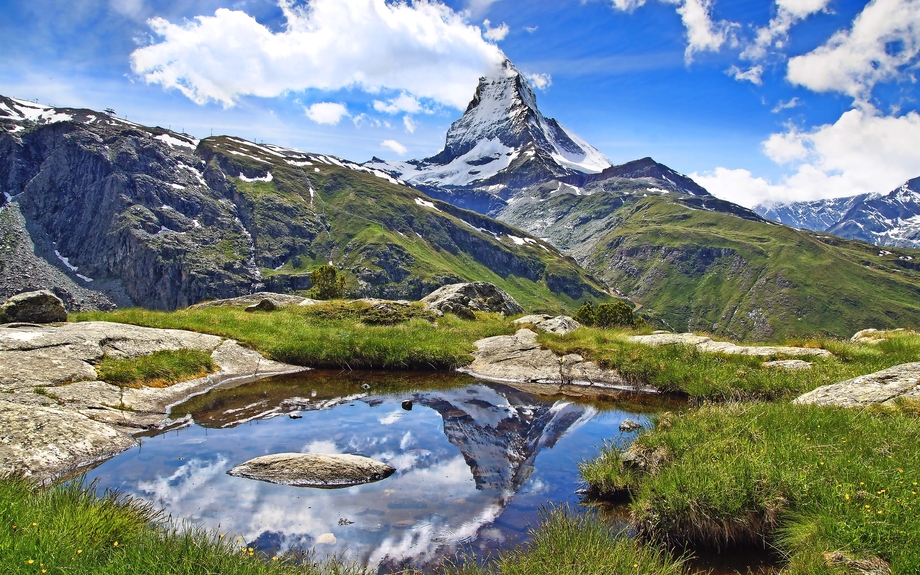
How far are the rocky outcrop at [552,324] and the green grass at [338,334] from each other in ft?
5.61

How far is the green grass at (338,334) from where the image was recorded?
78.1 ft

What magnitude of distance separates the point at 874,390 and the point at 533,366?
13043 millimetres

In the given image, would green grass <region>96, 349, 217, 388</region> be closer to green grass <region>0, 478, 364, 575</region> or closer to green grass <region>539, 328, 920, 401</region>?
green grass <region>0, 478, 364, 575</region>

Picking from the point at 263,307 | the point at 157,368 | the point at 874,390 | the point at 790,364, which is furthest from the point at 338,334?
the point at 874,390

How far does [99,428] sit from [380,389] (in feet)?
32.2

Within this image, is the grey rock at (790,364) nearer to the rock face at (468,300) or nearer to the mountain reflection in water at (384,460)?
the mountain reflection in water at (384,460)

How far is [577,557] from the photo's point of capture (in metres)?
6.88

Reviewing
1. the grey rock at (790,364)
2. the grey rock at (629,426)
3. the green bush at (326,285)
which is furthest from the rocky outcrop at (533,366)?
the green bush at (326,285)

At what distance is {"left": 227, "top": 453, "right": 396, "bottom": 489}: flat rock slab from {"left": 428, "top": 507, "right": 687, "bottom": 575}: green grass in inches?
166

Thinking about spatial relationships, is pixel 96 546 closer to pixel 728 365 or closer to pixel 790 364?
pixel 728 365

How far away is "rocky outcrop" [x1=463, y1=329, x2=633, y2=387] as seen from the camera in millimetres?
22672

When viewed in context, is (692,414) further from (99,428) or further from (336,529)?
(99,428)

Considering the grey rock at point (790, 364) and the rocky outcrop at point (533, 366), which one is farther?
the rocky outcrop at point (533, 366)

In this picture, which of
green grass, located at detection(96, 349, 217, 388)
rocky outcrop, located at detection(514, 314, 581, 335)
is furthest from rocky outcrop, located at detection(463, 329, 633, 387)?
green grass, located at detection(96, 349, 217, 388)
